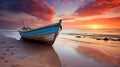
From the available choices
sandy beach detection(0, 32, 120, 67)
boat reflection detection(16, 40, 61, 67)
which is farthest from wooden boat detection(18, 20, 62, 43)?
sandy beach detection(0, 32, 120, 67)

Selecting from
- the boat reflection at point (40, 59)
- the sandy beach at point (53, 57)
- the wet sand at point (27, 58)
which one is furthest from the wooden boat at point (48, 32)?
the wet sand at point (27, 58)

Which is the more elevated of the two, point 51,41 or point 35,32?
point 35,32

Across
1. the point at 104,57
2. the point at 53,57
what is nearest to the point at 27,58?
the point at 53,57

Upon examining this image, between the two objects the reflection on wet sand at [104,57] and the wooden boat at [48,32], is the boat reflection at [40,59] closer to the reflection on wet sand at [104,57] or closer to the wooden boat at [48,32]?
the wooden boat at [48,32]

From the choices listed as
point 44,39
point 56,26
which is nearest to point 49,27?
point 56,26

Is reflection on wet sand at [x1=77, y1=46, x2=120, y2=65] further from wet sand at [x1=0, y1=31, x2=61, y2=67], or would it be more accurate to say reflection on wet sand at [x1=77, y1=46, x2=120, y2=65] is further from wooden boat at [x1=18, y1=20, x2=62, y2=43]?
wooden boat at [x1=18, y1=20, x2=62, y2=43]

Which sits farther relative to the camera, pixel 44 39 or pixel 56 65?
pixel 44 39

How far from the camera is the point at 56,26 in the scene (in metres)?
9.77

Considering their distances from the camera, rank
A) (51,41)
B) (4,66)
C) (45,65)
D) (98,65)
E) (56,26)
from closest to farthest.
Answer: (4,66) < (45,65) < (98,65) < (56,26) < (51,41)

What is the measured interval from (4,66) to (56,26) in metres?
5.90

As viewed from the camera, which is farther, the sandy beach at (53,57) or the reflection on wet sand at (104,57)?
the reflection on wet sand at (104,57)

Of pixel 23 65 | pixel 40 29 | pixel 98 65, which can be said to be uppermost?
pixel 40 29

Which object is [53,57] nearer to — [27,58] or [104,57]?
[27,58]

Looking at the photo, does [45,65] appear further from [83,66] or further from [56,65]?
[83,66]
